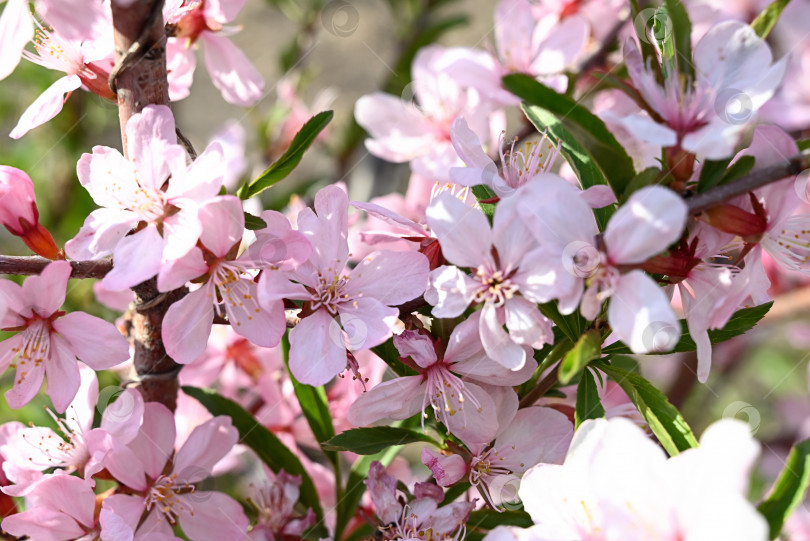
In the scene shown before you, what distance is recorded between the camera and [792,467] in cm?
56

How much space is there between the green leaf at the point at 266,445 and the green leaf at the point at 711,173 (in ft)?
1.83

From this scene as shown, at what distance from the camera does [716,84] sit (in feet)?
2.04

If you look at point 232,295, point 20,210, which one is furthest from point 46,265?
point 232,295

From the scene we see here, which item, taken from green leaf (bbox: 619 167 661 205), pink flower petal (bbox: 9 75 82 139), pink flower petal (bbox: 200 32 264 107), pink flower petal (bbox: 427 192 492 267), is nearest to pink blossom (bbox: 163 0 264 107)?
pink flower petal (bbox: 200 32 264 107)

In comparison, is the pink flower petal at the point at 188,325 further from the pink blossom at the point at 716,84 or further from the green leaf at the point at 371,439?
the pink blossom at the point at 716,84

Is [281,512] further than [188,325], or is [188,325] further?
[281,512]

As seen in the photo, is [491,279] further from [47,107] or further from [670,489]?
[47,107]

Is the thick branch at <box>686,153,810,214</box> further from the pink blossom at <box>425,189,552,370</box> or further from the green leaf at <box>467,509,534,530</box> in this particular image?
the green leaf at <box>467,509,534,530</box>

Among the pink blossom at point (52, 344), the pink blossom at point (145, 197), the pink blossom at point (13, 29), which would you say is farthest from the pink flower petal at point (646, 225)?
the pink blossom at point (13, 29)

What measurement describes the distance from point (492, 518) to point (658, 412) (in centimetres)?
22

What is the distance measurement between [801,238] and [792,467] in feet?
0.75

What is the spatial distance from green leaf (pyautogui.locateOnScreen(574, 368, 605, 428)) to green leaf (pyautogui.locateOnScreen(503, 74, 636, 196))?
0.61ft

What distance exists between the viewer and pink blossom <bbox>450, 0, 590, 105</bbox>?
115cm

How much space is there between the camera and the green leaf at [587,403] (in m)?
0.68
